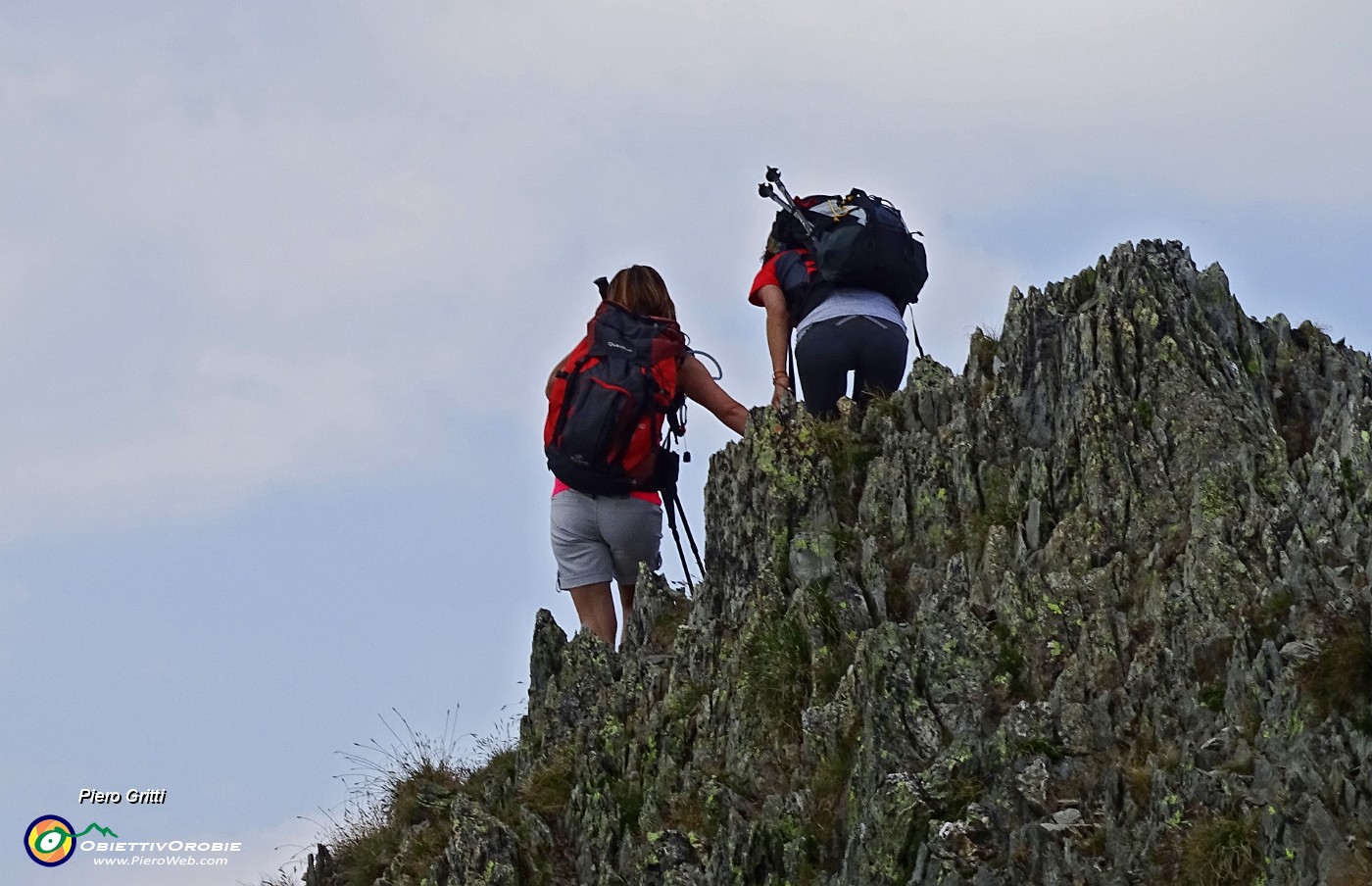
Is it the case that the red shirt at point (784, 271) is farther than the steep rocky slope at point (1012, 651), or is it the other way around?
the red shirt at point (784, 271)

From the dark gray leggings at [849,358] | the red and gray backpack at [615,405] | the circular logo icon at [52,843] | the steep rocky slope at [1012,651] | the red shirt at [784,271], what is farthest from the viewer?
the circular logo icon at [52,843]

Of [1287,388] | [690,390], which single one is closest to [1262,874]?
[1287,388]

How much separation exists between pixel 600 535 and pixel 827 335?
2.67 meters

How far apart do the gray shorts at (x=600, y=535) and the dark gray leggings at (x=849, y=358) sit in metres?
1.80

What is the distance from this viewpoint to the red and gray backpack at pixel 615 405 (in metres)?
13.4

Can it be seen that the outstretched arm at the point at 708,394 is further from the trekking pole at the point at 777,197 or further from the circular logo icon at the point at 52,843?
the circular logo icon at the point at 52,843

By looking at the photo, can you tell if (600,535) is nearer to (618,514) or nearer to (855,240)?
(618,514)

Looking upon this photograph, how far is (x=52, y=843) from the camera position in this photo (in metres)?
18.8

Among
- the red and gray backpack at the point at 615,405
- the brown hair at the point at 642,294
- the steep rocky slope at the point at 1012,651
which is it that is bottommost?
the steep rocky slope at the point at 1012,651

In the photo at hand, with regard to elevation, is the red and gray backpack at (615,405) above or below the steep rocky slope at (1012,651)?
above

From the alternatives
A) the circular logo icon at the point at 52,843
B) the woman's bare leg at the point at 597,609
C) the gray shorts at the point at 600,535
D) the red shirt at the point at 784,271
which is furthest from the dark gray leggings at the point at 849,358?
the circular logo icon at the point at 52,843

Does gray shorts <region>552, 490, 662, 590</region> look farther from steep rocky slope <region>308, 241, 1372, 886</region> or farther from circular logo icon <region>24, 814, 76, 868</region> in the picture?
circular logo icon <region>24, 814, 76, 868</region>

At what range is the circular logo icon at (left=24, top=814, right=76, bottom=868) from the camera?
61.4 ft

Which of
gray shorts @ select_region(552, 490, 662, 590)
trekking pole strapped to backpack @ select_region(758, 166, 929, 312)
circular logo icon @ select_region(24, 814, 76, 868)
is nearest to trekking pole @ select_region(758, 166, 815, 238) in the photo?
trekking pole strapped to backpack @ select_region(758, 166, 929, 312)
